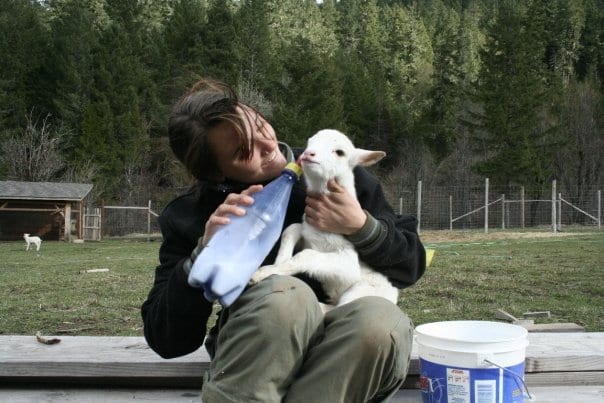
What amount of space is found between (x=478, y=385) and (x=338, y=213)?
2.20ft

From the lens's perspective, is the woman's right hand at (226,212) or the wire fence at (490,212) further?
the wire fence at (490,212)

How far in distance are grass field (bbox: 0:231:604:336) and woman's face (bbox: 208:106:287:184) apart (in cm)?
327

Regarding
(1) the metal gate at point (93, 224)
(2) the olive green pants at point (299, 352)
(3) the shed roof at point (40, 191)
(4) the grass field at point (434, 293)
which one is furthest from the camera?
(1) the metal gate at point (93, 224)

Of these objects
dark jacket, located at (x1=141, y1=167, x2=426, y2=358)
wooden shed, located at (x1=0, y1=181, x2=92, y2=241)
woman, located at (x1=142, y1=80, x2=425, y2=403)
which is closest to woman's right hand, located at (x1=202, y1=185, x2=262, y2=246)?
woman, located at (x1=142, y1=80, x2=425, y2=403)

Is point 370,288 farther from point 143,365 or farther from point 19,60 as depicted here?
point 19,60

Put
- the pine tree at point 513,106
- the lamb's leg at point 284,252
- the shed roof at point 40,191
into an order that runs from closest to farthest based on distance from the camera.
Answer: the lamb's leg at point 284,252
the shed roof at point 40,191
the pine tree at point 513,106

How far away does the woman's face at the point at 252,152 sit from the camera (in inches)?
87.0

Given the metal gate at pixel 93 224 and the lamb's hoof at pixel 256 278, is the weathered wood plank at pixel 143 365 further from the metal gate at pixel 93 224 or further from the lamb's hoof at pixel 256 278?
the metal gate at pixel 93 224

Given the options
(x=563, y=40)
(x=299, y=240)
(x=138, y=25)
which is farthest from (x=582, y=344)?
(x=563, y=40)

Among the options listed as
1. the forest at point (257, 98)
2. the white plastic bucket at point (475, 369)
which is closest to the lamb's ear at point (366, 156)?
the white plastic bucket at point (475, 369)

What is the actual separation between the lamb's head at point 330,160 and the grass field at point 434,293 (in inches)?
134

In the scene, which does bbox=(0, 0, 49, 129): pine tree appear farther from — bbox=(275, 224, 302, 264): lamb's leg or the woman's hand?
the woman's hand

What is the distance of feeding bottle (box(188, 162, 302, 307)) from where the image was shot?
5.86ft

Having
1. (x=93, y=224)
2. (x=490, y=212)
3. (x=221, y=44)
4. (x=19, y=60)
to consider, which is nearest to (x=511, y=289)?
(x=490, y=212)
